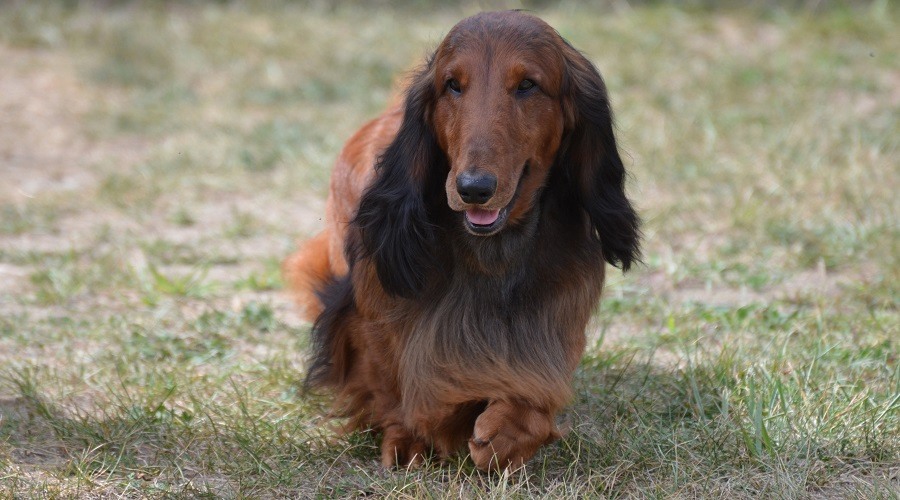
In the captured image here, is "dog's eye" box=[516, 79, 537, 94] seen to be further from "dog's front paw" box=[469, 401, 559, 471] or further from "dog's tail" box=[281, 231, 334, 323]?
"dog's tail" box=[281, 231, 334, 323]

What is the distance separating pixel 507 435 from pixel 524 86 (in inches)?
39.2

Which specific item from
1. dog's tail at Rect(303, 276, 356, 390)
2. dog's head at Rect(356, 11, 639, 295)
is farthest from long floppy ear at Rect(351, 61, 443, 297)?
dog's tail at Rect(303, 276, 356, 390)

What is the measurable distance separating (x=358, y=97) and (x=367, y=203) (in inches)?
205

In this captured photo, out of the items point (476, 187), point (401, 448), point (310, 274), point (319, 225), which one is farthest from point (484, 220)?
point (319, 225)

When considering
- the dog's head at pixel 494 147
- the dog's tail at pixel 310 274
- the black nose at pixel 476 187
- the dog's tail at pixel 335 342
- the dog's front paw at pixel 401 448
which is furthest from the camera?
the dog's tail at pixel 310 274

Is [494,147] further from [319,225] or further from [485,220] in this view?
[319,225]

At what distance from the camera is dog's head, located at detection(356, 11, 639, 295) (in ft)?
10.1

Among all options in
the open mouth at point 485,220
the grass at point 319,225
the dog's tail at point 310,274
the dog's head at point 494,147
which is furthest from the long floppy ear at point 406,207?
the dog's tail at point 310,274

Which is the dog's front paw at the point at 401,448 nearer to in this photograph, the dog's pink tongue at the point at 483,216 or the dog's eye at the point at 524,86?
the dog's pink tongue at the point at 483,216

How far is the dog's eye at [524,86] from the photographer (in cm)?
316

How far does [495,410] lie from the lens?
128 inches

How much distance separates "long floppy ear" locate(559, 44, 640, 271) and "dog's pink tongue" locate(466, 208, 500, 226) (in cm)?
39

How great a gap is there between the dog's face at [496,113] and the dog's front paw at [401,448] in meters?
0.73

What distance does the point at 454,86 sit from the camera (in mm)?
3205
